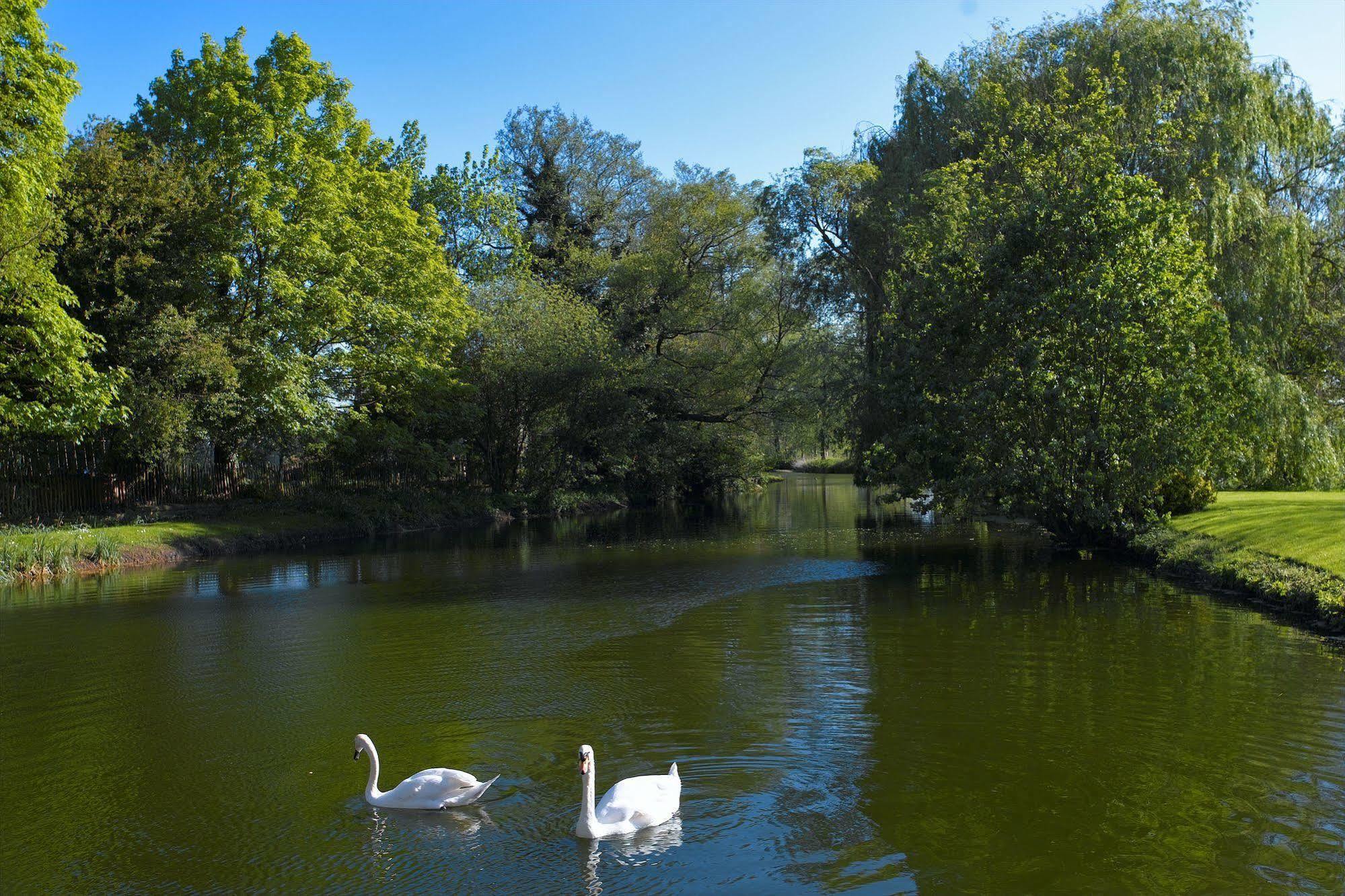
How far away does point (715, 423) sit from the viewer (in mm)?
48906

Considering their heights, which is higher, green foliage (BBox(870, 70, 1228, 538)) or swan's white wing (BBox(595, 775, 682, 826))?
green foliage (BBox(870, 70, 1228, 538))

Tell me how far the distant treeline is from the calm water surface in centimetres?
499

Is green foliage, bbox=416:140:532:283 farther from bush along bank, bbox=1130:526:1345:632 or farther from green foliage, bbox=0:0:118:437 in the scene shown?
bush along bank, bbox=1130:526:1345:632

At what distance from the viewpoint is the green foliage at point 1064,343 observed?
66.8 ft

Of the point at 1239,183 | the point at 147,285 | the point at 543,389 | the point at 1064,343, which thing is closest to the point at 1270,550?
the point at 1064,343

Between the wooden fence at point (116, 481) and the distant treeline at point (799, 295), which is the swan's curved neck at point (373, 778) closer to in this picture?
the distant treeline at point (799, 295)

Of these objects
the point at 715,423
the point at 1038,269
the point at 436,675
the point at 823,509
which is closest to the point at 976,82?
the point at 1038,269

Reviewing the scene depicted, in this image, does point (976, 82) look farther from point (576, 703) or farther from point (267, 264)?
point (576, 703)

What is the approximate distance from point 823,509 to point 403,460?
17.3 metres

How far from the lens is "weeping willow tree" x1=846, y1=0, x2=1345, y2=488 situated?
A: 2292 cm

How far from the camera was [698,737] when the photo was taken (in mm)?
9992

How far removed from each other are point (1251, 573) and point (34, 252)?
26824 millimetres

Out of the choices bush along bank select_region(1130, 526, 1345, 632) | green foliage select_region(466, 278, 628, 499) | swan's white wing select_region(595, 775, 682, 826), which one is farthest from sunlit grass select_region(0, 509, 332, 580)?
bush along bank select_region(1130, 526, 1345, 632)

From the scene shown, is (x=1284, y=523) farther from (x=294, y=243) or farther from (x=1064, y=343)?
(x=294, y=243)
